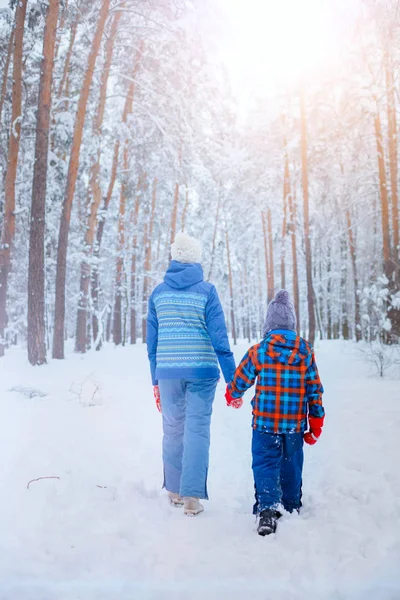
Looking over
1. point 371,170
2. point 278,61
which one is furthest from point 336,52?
point 371,170

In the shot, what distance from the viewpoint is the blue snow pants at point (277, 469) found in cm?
334

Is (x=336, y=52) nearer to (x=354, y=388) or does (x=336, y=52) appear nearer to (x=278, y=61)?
(x=278, y=61)

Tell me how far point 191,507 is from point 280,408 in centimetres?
107

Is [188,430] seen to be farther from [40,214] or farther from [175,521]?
[40,214]

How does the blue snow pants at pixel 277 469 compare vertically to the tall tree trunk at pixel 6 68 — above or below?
below

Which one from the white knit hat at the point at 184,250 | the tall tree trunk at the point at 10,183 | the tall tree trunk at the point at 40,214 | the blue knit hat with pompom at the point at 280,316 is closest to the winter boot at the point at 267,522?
the blue knit hat with pompom at the point at 280,316

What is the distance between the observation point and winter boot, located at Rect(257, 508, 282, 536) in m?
3.13

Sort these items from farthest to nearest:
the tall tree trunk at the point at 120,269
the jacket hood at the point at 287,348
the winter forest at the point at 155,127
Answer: the tall tree trunk at the point at 120,269 < the winter forest at the point at 155,127 < the jacket hood at the point at 287,348

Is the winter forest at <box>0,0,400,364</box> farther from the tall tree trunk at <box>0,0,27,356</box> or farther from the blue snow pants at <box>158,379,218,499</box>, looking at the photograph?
the blue snow pants at <box>158,379,218,499</box>

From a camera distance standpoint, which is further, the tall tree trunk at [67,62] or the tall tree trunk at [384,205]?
the tall tree trunk at [67,62]

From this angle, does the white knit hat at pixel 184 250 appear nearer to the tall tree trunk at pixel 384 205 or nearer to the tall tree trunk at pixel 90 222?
the tall tree trunk at pixel 384 205

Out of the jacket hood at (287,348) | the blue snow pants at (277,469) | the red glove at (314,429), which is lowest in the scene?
the blue snow pants at (277,469)

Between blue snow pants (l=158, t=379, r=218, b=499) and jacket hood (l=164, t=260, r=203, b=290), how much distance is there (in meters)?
0.81

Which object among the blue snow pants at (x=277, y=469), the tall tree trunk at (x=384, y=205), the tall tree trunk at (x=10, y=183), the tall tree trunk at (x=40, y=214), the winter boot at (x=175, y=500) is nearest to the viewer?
the blue snow pants at (x=277, y=469)
